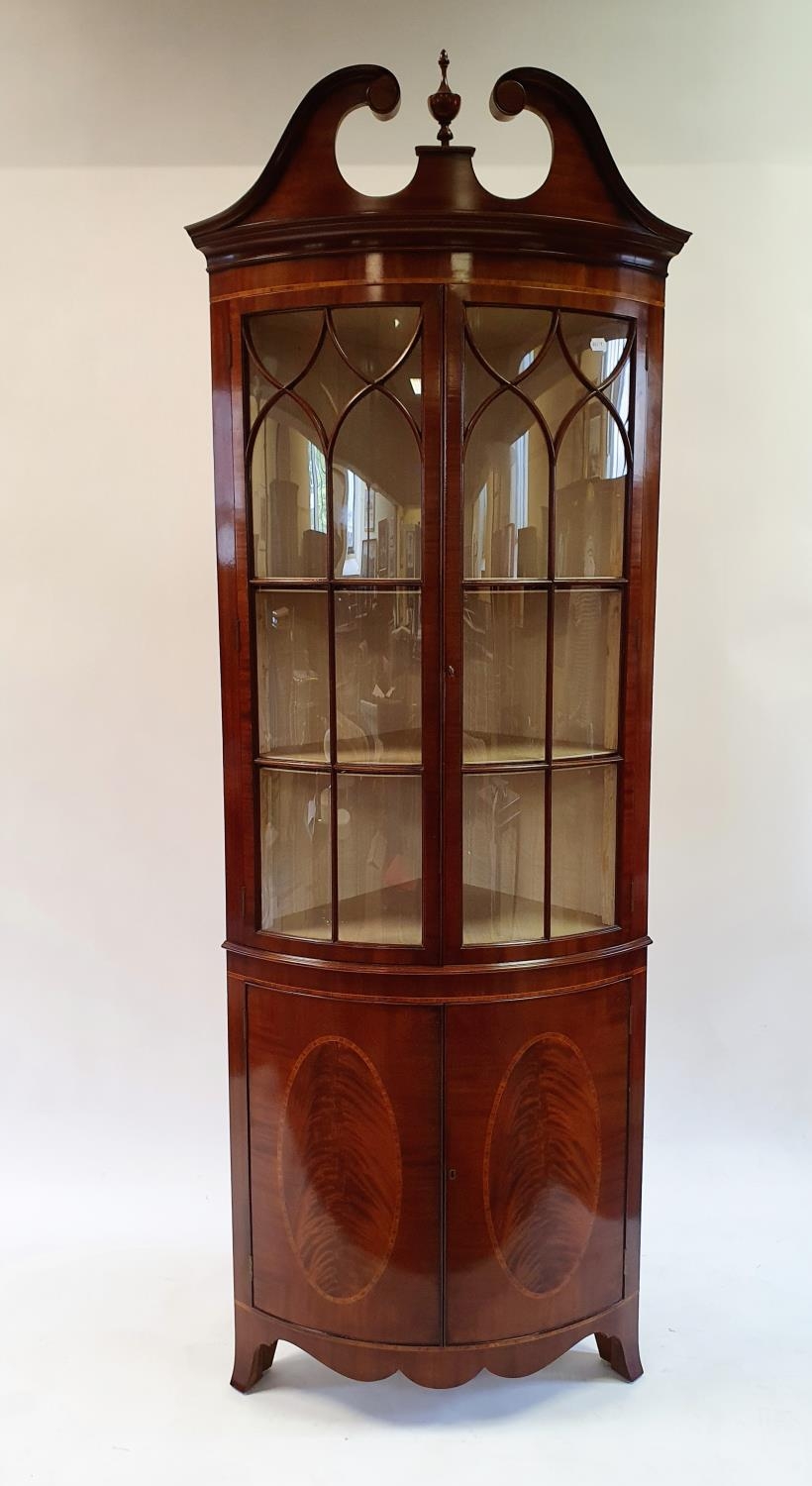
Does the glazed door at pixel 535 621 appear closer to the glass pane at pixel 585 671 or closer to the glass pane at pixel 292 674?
the glass pane at pixel 585 671

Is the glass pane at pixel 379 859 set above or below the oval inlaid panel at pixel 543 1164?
above

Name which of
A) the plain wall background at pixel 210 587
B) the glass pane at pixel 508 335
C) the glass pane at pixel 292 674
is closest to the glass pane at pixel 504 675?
the glass pane at pixel 292 674

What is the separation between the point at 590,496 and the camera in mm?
2404

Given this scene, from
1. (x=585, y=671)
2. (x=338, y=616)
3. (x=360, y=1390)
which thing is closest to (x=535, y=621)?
(x=585, y=671)

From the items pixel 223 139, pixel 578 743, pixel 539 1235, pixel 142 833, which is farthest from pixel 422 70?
pixel 539 1235

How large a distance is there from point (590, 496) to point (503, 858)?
0.68 metres

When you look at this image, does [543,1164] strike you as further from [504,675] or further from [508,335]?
[508,335]

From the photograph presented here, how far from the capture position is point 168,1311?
2900 millimetres

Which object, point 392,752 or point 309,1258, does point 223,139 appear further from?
point 309,1258

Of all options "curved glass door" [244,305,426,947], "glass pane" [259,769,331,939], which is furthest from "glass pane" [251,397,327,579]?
"glass pane" [259,769,331,939]

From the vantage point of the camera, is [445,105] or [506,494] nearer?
[445,105]

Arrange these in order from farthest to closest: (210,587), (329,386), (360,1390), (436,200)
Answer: (210,587)
(360,1390)
(329,386)
(436,200)

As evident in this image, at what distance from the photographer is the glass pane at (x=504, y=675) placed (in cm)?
236

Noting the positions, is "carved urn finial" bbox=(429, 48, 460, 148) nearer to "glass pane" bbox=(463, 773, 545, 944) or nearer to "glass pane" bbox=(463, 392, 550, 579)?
"glass pane" bbox=(463, 392, 550, 579)
